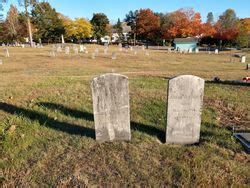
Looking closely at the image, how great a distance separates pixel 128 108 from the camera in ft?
18.5

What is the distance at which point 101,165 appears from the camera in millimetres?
4672

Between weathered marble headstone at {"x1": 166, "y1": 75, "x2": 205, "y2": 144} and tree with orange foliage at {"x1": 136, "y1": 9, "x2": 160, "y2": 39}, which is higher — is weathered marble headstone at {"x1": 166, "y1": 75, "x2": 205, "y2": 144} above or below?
below

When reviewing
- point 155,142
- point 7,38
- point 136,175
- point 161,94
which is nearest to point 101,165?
point 136,175

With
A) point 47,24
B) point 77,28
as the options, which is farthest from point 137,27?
point 47,24

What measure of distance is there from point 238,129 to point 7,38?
72585 millimetres

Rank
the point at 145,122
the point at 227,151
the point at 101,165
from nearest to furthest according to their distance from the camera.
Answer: the point at 101,165 → the point at 227,151 → the point at 145,122

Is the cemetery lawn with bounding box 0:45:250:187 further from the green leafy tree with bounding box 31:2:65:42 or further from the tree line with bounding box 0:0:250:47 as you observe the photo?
the green leafy tree with bounding box 31:2:65:42

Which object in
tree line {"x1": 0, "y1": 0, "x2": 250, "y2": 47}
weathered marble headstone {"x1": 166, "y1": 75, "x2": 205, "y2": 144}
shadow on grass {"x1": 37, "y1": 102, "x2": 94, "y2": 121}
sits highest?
tree line {"x1": 0, "y1": 0, "x2": 250, "y2": 47}

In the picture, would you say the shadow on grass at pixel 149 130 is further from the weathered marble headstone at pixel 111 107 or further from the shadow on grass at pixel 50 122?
the shadow on grass at pixel 50 122

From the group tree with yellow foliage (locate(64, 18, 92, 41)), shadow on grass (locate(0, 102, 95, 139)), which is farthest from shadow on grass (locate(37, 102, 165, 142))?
tree with yellow foliage (locate(64, 18, 92, 41))

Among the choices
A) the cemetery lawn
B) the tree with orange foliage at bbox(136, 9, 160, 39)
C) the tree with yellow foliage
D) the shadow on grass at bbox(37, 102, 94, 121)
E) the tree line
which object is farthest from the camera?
the tree with orange foliage at bbox(136, 9, 160, 39)

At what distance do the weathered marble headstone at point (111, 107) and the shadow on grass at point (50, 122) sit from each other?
427 millimetres

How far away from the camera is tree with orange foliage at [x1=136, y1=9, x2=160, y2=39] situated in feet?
275

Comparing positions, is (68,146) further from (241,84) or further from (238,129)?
(241,84)
